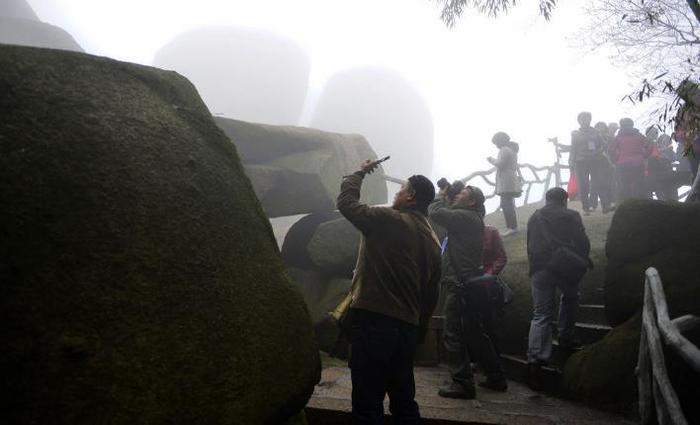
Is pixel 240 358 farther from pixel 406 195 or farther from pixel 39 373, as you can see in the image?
pixel 406 195

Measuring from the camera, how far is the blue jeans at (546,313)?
4.73 m

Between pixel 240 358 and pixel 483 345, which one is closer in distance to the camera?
pixel 240 358

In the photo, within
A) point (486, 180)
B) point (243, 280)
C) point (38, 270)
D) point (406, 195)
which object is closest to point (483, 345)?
point (406, 195)

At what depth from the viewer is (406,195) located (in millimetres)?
3178

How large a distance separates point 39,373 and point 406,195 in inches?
93.4

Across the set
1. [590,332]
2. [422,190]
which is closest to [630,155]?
[590,332]

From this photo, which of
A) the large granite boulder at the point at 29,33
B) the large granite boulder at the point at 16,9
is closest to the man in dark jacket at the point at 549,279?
the large granite boulder at the point at 29,33

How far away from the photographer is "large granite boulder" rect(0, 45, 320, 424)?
1593mm

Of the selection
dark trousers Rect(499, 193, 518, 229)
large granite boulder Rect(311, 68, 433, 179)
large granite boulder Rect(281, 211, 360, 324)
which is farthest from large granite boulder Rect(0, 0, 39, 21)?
dark trousers Rect(499, 193, 518, 229)

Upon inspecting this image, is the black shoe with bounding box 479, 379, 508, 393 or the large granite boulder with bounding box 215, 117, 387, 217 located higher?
the large granite boulder with bounding box 215, 117, 387, 217

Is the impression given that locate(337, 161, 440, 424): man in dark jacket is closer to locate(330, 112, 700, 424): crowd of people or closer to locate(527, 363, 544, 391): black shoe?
locate(330, 112, 700, 424): crowd of people

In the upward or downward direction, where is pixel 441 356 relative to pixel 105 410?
downward

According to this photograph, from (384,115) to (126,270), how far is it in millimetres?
48168

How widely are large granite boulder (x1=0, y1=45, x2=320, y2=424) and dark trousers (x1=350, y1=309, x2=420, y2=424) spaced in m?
0.30
